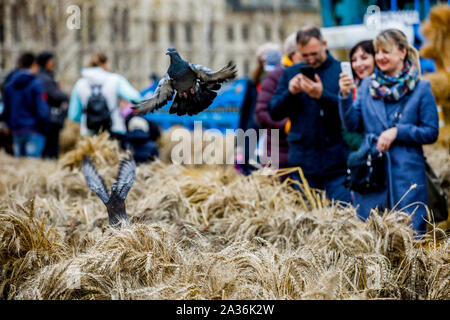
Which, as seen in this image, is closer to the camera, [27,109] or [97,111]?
[97,111]

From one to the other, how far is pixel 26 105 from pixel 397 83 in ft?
22.3

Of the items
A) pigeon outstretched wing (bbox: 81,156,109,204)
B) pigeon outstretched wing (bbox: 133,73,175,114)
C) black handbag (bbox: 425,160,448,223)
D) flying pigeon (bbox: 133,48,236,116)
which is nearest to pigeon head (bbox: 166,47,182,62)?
flying pigeon (bbox: 133,48,236,116)

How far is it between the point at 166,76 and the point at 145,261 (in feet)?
3.75

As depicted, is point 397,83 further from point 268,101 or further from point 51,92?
point 51,92

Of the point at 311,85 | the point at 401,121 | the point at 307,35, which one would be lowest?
the point at 401,121

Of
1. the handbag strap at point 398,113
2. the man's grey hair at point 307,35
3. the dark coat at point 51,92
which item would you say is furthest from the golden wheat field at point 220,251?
the dark coat at point 51,92

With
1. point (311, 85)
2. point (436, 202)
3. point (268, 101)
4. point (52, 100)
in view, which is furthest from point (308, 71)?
point (52, 100)

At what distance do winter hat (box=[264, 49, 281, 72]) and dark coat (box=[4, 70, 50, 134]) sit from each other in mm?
4511

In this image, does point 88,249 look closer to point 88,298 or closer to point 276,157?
point 88,298

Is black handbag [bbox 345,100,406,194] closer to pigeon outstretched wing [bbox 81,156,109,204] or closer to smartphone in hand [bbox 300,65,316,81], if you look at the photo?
smartphone in hand [bbox 300,65,316,81]

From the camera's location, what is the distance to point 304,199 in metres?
5.73

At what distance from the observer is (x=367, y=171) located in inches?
186

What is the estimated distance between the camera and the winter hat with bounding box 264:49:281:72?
6711mm

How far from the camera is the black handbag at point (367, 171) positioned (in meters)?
4.71
